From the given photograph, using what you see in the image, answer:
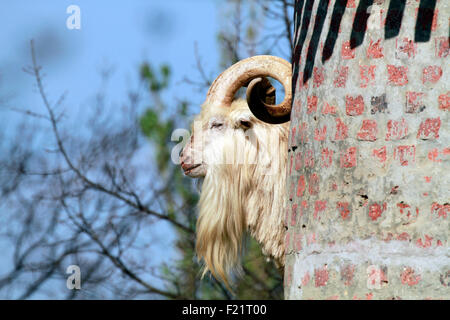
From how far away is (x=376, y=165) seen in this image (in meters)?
4.40

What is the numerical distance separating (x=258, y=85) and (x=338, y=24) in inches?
51.3

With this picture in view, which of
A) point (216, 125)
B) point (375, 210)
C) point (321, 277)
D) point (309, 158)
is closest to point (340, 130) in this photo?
point (309, 158)

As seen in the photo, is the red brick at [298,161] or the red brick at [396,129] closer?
the red brick at [396,129]

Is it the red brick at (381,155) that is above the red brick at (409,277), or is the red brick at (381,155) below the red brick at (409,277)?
above

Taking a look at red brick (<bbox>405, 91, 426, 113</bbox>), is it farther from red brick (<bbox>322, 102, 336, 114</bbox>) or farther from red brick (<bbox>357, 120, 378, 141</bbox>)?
red brick (<bbox>322, 102, 336, 114</bbox>)

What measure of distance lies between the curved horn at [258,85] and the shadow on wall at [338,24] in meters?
0.79

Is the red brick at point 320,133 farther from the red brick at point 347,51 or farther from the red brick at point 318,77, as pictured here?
the red brick at point 347,51

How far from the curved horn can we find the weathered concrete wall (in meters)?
1.18

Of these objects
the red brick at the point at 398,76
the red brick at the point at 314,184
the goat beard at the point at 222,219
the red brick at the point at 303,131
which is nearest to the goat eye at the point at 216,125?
the goat beard at the point at 222,219

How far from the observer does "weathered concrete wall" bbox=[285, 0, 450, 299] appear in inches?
168

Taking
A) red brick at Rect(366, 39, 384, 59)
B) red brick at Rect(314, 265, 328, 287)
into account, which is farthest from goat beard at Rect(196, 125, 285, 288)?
red brick at Rect(366, 39, 384, 59)

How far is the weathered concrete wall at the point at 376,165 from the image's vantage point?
4.28 metres

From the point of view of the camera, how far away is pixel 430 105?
4371 millimetres

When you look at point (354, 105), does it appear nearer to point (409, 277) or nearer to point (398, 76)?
point (398, 76)
